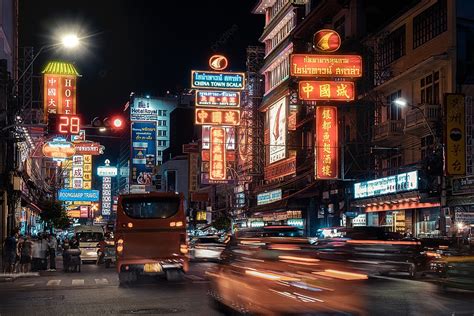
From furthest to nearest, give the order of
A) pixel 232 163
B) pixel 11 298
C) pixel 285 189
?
pixel 232 163, pixel 285 189, pixel 11 298

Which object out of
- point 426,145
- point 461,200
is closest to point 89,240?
point 426,145

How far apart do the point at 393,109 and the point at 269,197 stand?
2260cm

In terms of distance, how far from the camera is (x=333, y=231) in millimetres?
38750

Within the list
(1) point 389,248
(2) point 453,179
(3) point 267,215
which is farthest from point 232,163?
(1) point 389,248

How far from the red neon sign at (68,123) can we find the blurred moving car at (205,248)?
27.8 feet

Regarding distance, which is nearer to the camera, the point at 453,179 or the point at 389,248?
the point at 389,248

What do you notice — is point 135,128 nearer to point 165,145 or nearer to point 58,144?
point 58,144

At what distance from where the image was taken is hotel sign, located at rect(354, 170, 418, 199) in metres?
35.9

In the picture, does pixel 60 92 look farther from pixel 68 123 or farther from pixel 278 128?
pixel 278 128

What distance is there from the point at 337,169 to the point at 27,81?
2023 centimetres

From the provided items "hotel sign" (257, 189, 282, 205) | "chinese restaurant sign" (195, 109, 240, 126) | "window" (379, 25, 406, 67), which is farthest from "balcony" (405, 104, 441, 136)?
"hotel sign" (257, 189, 282, 205)

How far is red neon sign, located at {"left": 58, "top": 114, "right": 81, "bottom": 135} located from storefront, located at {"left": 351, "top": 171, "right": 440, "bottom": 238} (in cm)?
1648

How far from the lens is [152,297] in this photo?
1822 centimetres

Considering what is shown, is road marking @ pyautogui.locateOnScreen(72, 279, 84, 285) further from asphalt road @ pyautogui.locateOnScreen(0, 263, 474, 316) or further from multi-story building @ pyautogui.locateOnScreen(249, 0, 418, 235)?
multi-story building @ pyautogui.locateOnScreen(249, 0, 418, 235)
